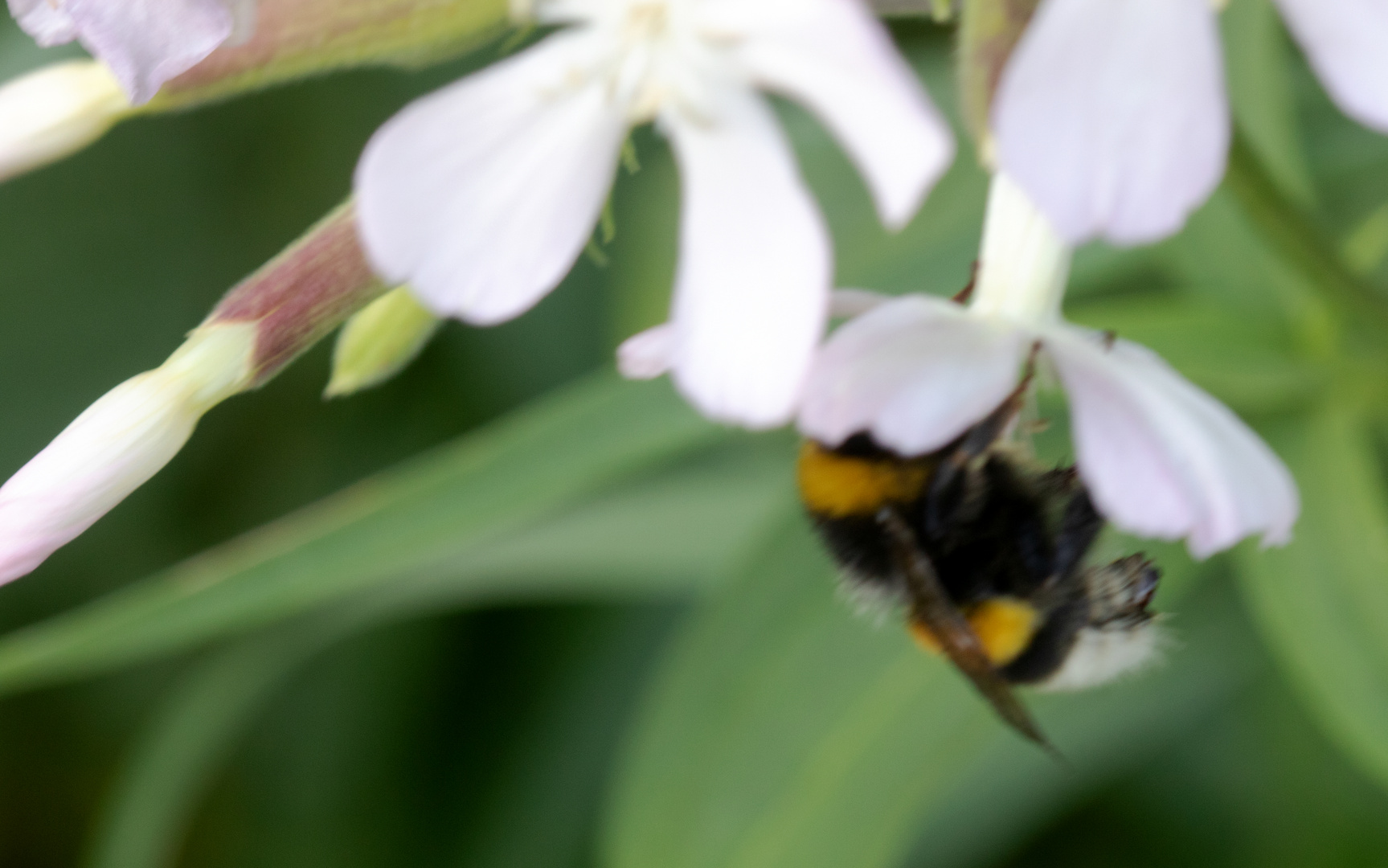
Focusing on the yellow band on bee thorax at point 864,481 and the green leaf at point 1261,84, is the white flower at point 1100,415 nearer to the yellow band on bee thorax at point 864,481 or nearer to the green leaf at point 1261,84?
the yellow band on bee thorax at point 864,481

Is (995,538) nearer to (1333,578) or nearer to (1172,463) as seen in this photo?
(1172,463)

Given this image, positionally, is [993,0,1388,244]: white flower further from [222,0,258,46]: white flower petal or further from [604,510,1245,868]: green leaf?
[604,510,1245,868]: green leaf

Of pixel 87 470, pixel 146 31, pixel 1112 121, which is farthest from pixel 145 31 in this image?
pixel 1112 121

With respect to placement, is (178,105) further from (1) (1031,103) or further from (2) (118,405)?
(1) (1031,103)

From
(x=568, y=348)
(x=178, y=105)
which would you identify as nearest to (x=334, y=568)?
(x=178, y=105)

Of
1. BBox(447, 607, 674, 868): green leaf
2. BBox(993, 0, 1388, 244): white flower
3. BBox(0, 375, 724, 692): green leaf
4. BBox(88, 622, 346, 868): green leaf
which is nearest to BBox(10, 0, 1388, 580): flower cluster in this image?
BBox(993, 0, 1388, 244): white flower
